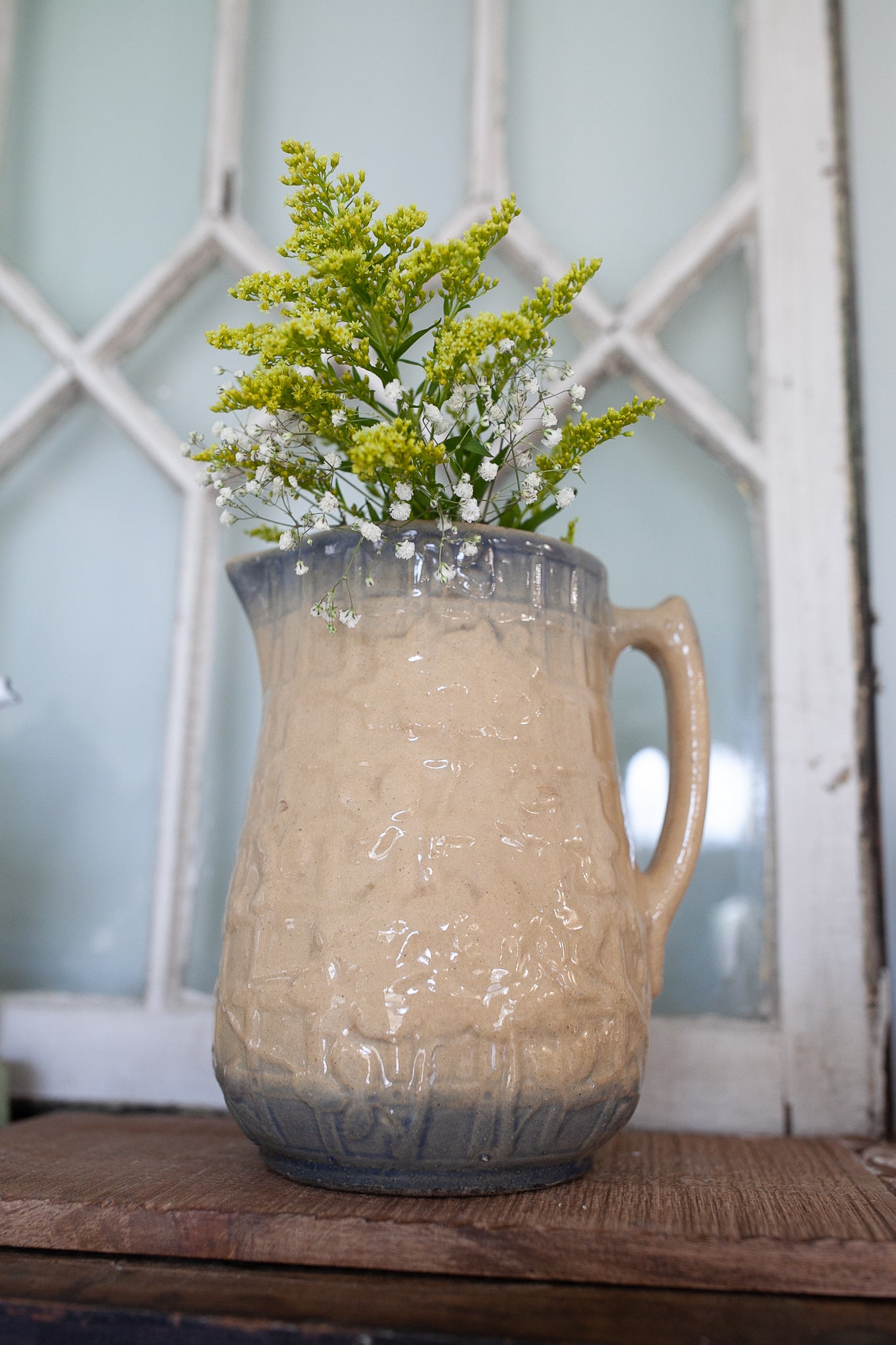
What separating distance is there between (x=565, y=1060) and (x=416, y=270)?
0.39 m

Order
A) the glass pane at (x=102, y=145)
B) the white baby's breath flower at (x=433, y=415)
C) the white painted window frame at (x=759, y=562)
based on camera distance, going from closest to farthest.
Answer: the white baby's breath flower at (x=433, y=415)
the white painted window frame at (x=759, y=562)
the glass pane at (x=102, y=145)

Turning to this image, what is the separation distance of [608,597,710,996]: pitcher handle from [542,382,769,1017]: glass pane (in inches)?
6.7

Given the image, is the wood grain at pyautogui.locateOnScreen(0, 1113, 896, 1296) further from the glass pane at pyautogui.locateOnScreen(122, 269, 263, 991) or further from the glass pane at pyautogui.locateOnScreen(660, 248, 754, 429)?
the glass pane at pyautogui.locateOnScreen(660, 248, 754, 429)

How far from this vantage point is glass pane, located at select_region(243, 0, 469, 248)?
0.90m

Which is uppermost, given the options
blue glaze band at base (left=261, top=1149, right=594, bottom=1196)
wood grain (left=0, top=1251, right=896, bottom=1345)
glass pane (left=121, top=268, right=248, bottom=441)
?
Answer: glass pane (left=121, top=268, right=248, bottom=441)

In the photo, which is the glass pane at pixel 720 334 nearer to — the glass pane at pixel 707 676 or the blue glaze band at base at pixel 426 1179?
the glass pane at pixel 707 676

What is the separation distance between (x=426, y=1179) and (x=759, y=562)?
527 millimetres

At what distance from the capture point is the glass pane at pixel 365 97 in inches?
35.4

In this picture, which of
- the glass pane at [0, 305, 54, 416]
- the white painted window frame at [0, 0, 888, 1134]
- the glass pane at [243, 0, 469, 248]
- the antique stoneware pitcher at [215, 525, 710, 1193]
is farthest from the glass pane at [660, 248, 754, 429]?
the glass pane at [0, 305, 54, 416]

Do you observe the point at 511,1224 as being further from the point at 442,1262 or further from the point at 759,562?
the point at 759,562

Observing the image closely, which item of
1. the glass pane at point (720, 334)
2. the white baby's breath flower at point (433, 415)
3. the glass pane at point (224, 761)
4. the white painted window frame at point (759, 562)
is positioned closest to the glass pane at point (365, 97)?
the white painted window frame at point (759, 562)

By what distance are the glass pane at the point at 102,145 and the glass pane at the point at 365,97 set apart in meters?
0.06

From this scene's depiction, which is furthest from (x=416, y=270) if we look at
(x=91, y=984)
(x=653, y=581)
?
(x=91, y=984)

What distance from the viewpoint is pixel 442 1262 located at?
1.42ft
